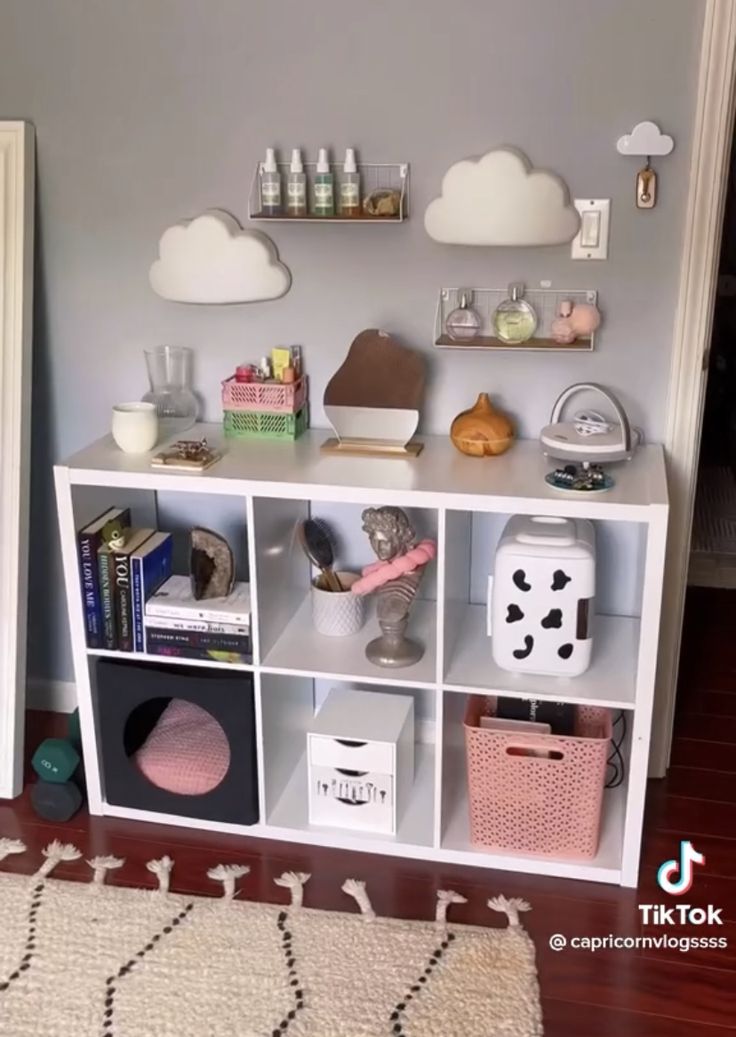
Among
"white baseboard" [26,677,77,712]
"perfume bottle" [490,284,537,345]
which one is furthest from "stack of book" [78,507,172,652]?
"perfume bottle" [490,284,537,345]

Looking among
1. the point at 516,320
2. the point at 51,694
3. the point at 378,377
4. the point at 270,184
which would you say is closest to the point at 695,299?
the point at 516,320

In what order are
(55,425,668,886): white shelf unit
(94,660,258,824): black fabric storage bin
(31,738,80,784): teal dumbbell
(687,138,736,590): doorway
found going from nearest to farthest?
1. (55,425,668,886): white shelf unit
2. (94,660,258,824): black fabric storage bin
3. (31,738,80,784): teal dumbbell
4. (687,138,736,590): doorway

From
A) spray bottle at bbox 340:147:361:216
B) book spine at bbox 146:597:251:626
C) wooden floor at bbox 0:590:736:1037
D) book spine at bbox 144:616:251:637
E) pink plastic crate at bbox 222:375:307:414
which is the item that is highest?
spray bottle at bbox 340:147:361:216

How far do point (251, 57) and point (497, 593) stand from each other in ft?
3.67

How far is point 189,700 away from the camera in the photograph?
6.93ft

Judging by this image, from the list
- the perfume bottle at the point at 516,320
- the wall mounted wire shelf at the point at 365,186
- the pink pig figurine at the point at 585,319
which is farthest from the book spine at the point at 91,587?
the pink pig figurine at the point at 585,319

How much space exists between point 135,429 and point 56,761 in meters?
0.71

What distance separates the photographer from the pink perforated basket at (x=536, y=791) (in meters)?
2.00

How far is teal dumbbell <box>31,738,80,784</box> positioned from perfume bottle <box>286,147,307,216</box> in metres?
1.17

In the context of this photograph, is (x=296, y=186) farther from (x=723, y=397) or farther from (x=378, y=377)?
(x=723, y=397)

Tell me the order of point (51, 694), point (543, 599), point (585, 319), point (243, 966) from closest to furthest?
1. point (243, 966)
2. point (543, 599)
3. point (585, 319)
4. point (51, 694)

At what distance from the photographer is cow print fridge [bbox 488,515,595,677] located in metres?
1.93

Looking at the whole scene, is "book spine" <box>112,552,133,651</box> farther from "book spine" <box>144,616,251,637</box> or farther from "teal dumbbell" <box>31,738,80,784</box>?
"teal dumbbell" <box>31,738,80,784</box>

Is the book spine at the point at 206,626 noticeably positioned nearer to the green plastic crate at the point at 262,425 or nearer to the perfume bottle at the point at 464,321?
the green plastic crate at the point at 262,425
